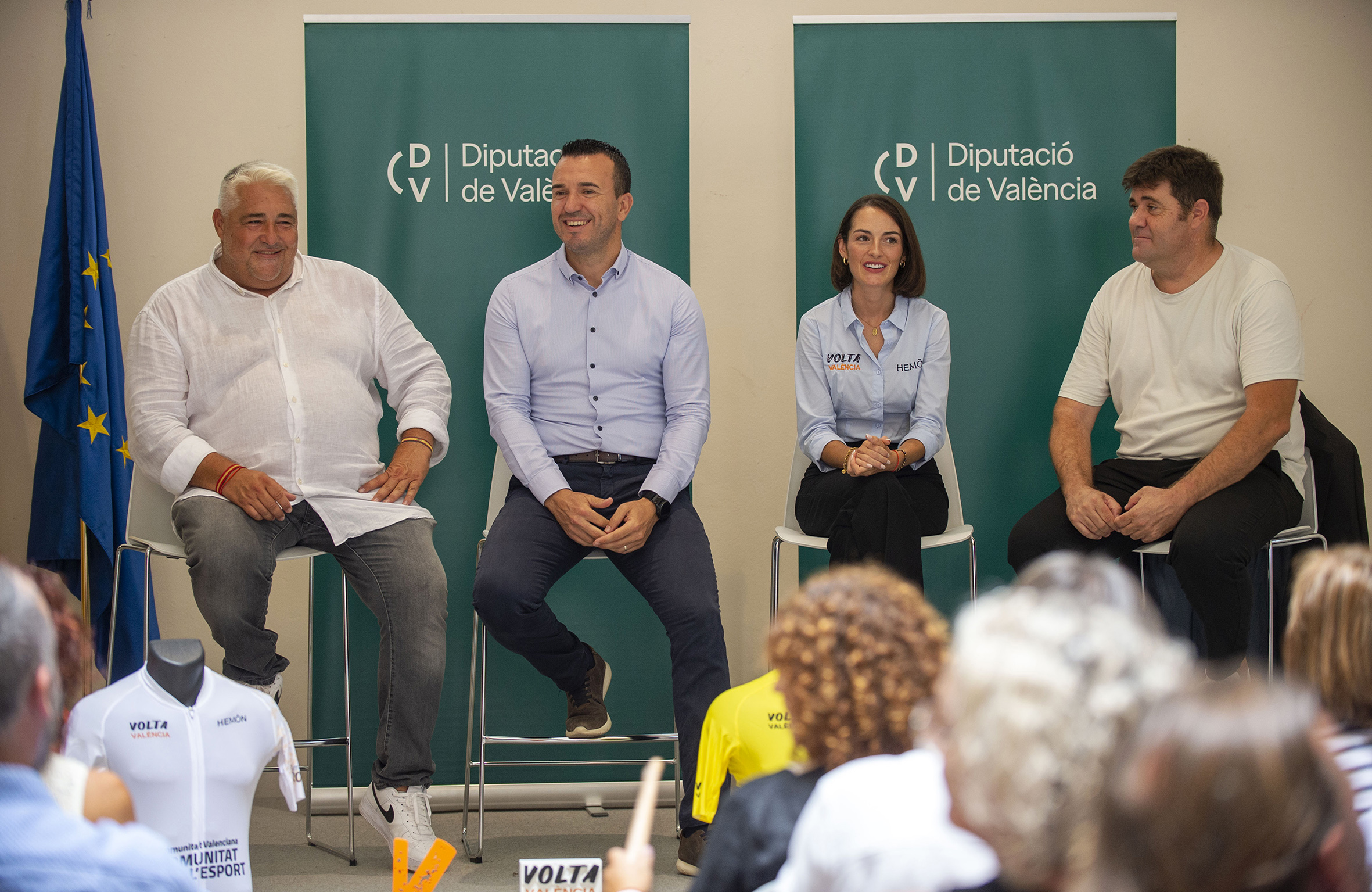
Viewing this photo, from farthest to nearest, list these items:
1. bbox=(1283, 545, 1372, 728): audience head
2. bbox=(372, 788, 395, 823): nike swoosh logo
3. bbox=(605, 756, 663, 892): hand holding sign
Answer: bbox=(372, 788, 395, 823): nike swoosh logo, bbox=(1283, 545, 1372, 728): audience head, bbox=(605, 756, 663, 892): hand holding sign

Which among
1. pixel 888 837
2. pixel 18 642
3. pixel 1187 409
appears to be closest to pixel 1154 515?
pixel 1187 409

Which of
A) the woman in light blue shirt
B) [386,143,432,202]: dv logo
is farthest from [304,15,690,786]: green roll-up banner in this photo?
the woman in light blue shirt

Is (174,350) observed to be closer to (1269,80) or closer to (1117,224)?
(1117,224)

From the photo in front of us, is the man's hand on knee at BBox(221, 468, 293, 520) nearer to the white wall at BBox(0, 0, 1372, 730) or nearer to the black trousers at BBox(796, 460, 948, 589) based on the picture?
the white wall at BBox(0, 0, 1372, 730)

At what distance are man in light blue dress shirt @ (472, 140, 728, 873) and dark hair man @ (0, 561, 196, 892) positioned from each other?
1892 mm

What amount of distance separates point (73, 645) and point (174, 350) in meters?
1.82

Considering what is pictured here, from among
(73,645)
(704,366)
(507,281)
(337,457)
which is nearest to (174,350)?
(337,457)

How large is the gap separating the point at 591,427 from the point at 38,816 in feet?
7.80

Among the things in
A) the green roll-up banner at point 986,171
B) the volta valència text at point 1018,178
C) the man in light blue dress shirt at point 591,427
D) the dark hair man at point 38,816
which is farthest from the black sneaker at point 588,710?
the dark hair man at point 38,816

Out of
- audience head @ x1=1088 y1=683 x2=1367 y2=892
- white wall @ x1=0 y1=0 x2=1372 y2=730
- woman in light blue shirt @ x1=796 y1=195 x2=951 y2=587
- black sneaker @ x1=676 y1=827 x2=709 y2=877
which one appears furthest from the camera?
white wall @ x1=0 y1=0 x2=1372 y2=730

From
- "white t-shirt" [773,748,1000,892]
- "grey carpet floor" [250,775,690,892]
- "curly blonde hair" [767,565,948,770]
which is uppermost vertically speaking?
"curly blonde hair" [767,565,948,770]

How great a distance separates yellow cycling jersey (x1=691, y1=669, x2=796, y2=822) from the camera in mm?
2012

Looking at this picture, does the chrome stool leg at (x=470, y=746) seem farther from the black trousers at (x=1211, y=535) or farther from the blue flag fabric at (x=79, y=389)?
the black trousers at (x=1211, y=535)

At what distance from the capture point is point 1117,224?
12.0 ft
